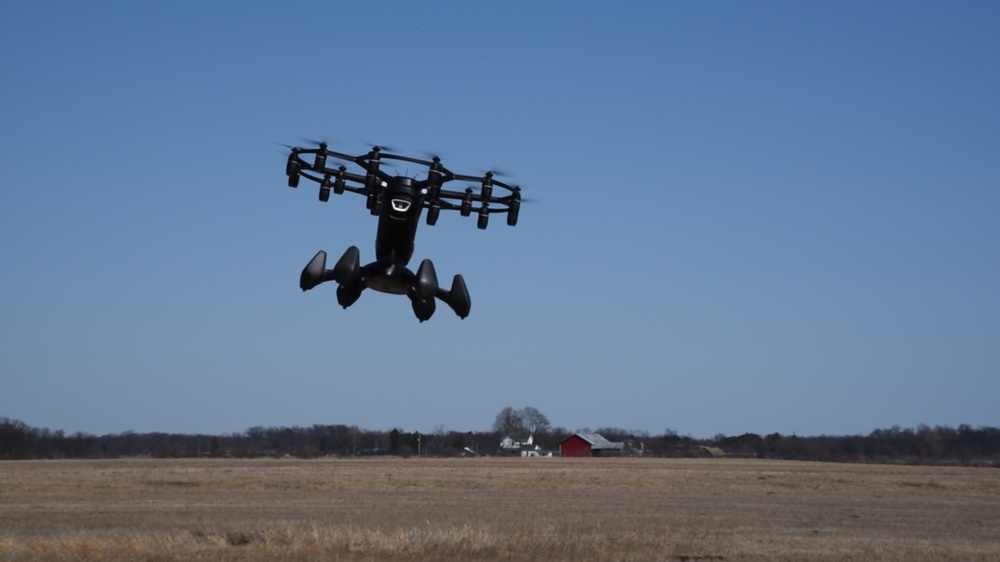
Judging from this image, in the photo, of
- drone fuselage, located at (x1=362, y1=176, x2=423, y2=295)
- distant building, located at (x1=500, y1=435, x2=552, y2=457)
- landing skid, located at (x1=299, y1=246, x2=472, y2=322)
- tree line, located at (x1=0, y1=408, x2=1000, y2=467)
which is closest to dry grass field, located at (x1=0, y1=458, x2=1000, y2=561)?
landing skid, located at (x1=299, y1=246, x2=472, y2=322)

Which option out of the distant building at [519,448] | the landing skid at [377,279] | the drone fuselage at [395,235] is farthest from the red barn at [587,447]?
the drone fuselage at [395,235]

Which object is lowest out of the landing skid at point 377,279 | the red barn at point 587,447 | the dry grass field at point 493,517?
the dry grass field at point 493,517

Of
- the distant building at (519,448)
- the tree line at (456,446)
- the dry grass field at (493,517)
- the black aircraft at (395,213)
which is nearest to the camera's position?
the black aircraft at (395,213)

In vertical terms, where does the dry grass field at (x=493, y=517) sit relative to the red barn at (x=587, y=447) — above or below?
below

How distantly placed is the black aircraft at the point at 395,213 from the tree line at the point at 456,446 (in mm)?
114570

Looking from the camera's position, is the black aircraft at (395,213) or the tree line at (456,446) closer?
the black aircraft at (395,213)

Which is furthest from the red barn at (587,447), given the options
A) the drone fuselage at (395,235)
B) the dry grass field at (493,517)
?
the drone fuselage at (395,235)

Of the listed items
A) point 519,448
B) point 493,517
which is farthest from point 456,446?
point 493,517

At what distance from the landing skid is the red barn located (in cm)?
14566

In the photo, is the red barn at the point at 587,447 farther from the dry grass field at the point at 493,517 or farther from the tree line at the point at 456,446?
the dry grass field at the point at 493,517

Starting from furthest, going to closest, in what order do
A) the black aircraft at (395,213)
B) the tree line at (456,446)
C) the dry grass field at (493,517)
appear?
the tree line at (456,446) < the dry grass field at (493,517) < the black aircraft at (395,213)

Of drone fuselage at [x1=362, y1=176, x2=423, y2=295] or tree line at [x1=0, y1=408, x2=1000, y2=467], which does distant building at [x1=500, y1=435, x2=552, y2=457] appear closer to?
tree line at [x1=0, y1=408, x2=1000, y2=467]

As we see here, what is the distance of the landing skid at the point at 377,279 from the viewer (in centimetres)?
1600

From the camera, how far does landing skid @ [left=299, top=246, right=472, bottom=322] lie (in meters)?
16.0
